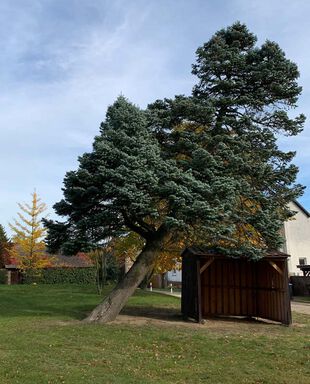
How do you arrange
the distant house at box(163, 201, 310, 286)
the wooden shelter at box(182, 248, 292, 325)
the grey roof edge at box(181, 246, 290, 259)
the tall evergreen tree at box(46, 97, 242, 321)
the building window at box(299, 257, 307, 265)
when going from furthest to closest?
the building window at box(299, 257, 307, 265) → the distant house at box(163, 201, 310, 286) → the wooden shelter at box(182, 248, 292, 325) → the grey roof edge at box(181, 246, 290, 259) → the tall evergreen tree at box(46, 97, 242, 321)

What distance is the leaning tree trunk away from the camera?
14180 millimetres

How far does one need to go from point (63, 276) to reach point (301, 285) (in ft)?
70.8

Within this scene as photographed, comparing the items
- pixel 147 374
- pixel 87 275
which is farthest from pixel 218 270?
pixel 87 275

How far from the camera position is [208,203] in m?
13.5

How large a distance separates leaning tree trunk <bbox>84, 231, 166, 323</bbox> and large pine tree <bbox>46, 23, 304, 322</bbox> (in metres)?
0.04

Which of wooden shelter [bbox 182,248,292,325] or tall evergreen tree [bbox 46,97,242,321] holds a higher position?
tall evergreen tree [bbox 46,97,242,321]

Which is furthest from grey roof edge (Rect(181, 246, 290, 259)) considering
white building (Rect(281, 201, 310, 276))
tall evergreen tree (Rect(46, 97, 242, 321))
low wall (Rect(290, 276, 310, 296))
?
white building (Rect(281, 201, 310, 276))

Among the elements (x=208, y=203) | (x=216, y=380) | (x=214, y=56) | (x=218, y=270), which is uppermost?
(x=214, y=56)

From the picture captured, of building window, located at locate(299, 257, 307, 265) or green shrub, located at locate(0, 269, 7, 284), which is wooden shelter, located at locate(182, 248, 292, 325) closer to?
building window, located at locate(299, 257, 307, 265)

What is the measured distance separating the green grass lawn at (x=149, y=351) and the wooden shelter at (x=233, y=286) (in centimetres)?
109

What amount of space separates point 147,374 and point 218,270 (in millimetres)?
9834

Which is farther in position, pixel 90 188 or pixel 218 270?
pixel 218 270

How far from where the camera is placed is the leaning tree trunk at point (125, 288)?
46.5 feet

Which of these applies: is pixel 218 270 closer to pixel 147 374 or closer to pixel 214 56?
pixel 214 56
